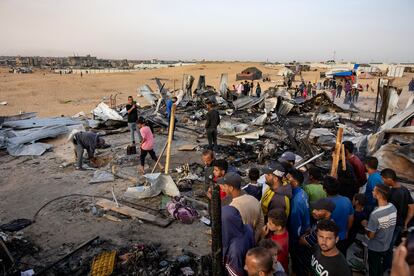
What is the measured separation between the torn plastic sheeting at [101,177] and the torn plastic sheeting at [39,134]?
4.55 m

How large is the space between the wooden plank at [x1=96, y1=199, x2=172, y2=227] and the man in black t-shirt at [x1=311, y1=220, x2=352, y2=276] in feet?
11.5

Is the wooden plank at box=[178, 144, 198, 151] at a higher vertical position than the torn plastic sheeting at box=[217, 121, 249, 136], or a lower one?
lower

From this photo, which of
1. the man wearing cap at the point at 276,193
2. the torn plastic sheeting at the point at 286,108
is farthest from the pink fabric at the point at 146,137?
the torn plastic sheeting at the point at 286,108

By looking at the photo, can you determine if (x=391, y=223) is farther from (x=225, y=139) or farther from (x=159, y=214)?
(x=225, y=139)

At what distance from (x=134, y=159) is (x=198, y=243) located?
4.99 meters

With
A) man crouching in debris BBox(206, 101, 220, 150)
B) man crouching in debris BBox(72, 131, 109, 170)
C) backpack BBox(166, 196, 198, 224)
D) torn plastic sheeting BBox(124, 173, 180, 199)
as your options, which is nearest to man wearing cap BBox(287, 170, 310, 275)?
backpack BBox(166, 196, 198, 224)

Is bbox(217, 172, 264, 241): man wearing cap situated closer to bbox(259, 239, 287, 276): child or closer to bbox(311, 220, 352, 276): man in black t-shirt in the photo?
bbox(259, 239, 287, 276): child

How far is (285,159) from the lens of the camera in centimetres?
540

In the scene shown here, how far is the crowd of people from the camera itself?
2.80 metres

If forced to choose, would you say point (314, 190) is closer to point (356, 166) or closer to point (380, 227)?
point (380, 227)

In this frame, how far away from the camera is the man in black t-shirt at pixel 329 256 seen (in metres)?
2.65

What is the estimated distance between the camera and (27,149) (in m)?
10.6

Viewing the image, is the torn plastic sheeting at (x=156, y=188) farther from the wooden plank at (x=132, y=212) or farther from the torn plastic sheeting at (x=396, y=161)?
the torn plastic sheeting at (x=396, y=161)

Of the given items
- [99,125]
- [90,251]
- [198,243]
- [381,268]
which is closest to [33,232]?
[90,251]
